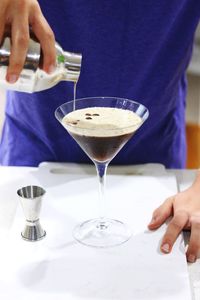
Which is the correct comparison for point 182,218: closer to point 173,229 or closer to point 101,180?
point 173,229

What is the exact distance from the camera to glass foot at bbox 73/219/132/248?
42.2 inches

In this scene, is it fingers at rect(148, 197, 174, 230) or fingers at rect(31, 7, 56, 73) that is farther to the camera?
fingers at rect(148, 197, 174, 230)

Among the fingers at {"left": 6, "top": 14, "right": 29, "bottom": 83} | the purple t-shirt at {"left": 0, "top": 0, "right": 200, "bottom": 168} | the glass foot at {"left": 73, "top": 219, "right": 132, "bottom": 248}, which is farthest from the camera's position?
the purple t-shirt at {"left": 0, "top": 0, "right": 200, "bottom": 168}

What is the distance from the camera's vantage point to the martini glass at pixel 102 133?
3.31 ft

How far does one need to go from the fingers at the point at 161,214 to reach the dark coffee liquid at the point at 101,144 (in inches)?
6.5

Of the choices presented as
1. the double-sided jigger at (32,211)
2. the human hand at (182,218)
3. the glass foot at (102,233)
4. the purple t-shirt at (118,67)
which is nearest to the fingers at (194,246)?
the human hand at (182,218)

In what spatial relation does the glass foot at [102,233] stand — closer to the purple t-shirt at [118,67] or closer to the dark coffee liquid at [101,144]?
the dark coffee liquid at [101,144]

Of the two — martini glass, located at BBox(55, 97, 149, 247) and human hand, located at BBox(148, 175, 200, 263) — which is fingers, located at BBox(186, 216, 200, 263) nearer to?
human hand, located at BBox(148, 175, 200, 263)

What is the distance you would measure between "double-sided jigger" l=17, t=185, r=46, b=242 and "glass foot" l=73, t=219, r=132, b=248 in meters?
0.08

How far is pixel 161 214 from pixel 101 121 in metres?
0.23

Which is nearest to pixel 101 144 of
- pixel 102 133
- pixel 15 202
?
pixel 102 133

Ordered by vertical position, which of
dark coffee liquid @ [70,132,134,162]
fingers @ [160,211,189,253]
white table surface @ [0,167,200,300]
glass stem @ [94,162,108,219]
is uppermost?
dark coffee liquid @ [70,132,134,162]

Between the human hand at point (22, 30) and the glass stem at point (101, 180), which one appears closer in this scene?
the human hand at point (22, 30)

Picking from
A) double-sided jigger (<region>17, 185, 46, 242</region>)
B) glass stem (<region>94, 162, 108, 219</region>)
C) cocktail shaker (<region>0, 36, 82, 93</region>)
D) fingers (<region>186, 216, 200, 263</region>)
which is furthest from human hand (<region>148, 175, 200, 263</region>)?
cocktail shaker (<region>0, 36, 82, 93</region>)
